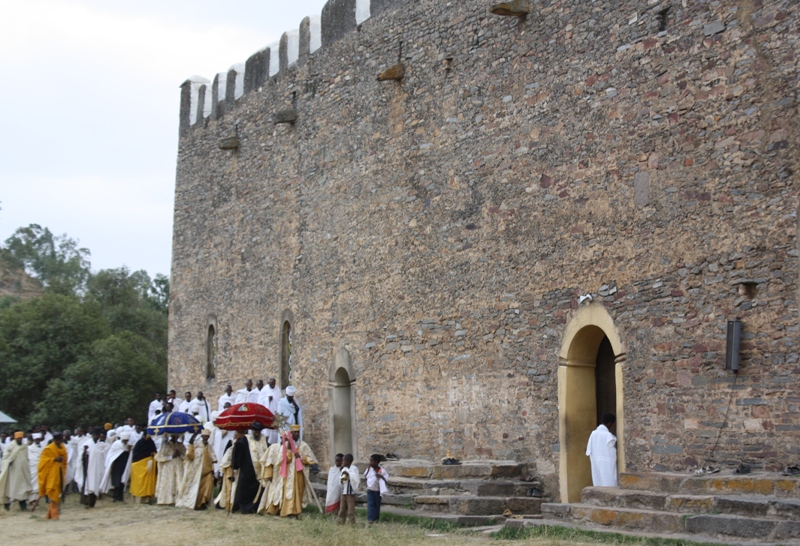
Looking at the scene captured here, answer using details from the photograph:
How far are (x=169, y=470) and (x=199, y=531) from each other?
422 centimetres

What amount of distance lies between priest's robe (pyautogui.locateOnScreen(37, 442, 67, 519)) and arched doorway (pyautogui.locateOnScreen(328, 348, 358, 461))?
413cm

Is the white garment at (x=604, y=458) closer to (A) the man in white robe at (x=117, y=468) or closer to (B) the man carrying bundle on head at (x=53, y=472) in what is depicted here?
(B) the man carrying bundle on head at (x=53, y=472)

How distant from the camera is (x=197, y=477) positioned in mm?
14977

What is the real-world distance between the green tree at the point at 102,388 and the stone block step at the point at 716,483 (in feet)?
60.2

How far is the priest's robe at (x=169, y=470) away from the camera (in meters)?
15.7

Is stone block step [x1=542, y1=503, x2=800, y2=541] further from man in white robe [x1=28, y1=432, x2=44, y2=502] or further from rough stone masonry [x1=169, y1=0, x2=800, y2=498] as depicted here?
man in white robe [x1=28, y1=432, x2=44, y2=502]

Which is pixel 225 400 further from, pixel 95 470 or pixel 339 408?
pixel 95 470

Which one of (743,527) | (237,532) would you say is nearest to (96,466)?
(237,532)

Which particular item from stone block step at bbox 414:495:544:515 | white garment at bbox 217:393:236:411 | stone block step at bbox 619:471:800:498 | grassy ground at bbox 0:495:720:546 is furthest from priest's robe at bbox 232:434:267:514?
stone block step at bbox 619:471:800:498

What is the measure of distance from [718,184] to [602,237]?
1.69 m

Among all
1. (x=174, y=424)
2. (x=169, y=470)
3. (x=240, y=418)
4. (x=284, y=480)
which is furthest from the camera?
(x=169, y=470)

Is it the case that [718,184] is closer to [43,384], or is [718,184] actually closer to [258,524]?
[258,524]

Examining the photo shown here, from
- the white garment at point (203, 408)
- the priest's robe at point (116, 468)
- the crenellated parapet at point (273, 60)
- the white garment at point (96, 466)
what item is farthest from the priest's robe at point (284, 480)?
the crenellated parapet at point (273, 60)

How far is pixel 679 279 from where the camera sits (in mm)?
10922
